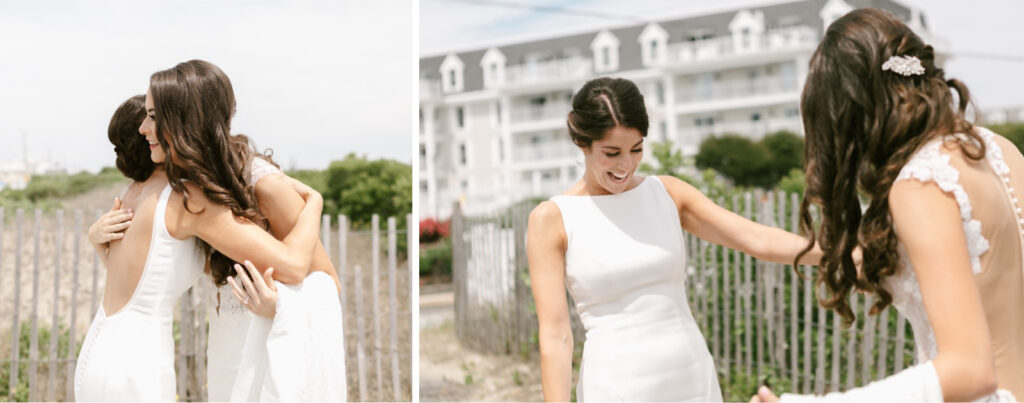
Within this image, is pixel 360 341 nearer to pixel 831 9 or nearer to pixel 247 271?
pixel 247 271

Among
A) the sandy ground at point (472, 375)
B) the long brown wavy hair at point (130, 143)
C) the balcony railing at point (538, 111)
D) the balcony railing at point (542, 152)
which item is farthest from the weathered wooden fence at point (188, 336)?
the balcony railing at point (538, 111)

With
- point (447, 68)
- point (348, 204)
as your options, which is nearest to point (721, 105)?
point (447, 68)

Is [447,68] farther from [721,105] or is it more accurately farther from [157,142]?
[157,142]

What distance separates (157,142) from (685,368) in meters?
1.80

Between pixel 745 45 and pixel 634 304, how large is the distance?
40004 millimetres

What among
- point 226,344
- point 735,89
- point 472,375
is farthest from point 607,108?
point 735,89

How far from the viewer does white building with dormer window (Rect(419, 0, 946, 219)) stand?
39000 mm

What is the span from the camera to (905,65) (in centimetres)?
174

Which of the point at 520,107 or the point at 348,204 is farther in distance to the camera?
the point at 520,107

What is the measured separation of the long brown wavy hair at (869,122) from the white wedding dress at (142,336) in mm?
1966

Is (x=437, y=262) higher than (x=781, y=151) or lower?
lower

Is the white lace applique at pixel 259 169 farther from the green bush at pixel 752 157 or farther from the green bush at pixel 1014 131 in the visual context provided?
the green bush at pixel 752 157

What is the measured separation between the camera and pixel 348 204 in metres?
12.2

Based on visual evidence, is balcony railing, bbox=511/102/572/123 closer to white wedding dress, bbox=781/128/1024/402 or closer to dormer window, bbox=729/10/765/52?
dormer window, bbox=729/10/765/52
